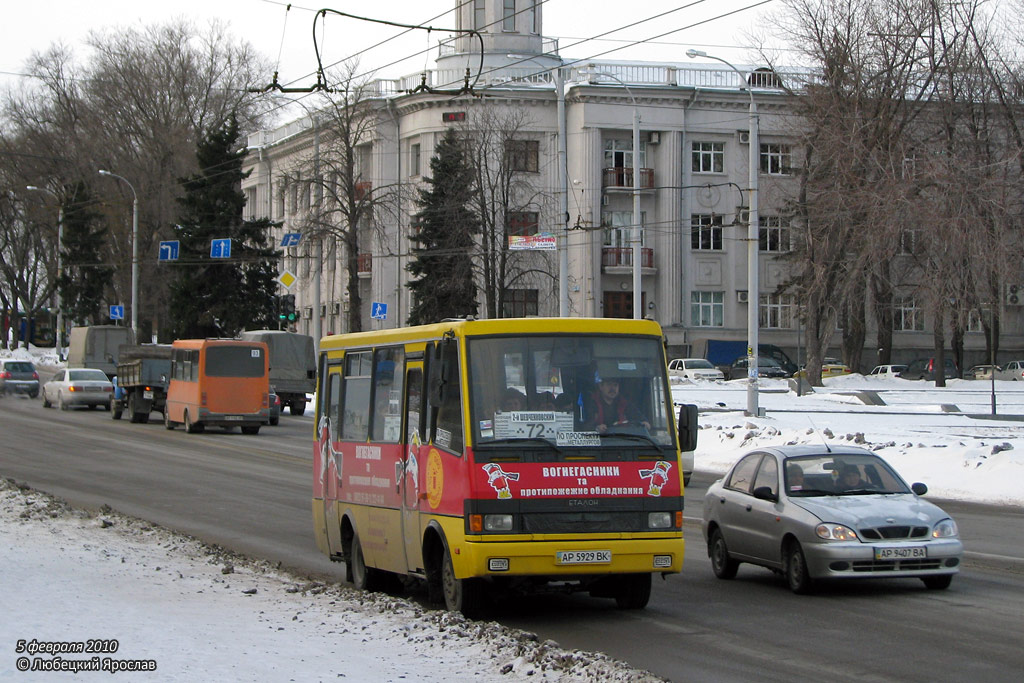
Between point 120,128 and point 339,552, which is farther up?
point 120,128

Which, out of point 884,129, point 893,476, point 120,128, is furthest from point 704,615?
point 120,128

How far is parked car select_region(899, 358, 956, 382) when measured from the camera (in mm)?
67062

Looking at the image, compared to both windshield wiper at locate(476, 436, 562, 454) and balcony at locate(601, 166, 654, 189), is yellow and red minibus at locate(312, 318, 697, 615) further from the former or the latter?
balcony at locate(601, 166, 654, 189)

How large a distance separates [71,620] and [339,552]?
4344 mm

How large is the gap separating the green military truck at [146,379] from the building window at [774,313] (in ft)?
129

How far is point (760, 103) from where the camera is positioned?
235ft

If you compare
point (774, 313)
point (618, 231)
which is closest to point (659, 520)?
point (618, 231)

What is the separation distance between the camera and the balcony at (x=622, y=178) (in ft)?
232

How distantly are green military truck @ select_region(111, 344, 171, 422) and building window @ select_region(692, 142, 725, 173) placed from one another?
→ 36854 millimetres

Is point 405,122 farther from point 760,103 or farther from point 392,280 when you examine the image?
point 760,103

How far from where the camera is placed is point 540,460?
34.2 ft

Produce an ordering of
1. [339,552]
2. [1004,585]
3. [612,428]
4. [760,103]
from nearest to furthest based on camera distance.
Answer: [612,428] → [1004,585] → [339,552] → [760,103]

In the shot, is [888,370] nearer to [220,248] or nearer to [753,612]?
[220,248]

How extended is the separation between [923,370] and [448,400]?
208 feet
